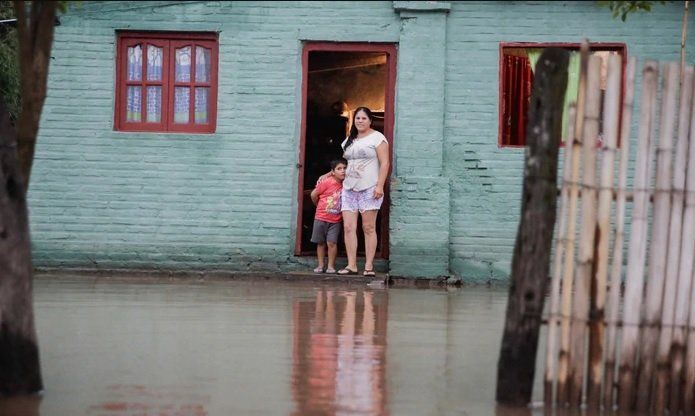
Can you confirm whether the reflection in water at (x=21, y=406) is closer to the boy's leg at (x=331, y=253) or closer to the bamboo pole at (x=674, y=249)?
the bamboo pole at (x=674, y=249)

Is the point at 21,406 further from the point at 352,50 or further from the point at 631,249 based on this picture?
the point at 352,50

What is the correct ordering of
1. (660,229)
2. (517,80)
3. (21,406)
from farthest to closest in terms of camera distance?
(517,80) < (660,229) < (21,406)

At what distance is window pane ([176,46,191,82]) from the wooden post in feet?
30.7

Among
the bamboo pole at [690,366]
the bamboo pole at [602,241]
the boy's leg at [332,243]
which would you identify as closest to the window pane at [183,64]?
the boy's leg at [332,243]

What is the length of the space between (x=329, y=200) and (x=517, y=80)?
2719 mm

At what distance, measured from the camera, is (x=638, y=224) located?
255 inches

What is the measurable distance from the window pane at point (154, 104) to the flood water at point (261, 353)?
10.2 feet

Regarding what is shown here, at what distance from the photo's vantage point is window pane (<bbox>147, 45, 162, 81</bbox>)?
15289mm

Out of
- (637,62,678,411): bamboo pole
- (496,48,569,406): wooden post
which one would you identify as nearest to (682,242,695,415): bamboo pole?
(637,62,678,411): bamboo pole

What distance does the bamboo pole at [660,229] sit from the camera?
646 centimetres

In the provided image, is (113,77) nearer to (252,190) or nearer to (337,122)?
(252,190)

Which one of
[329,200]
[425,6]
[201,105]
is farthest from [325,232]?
[425,6]

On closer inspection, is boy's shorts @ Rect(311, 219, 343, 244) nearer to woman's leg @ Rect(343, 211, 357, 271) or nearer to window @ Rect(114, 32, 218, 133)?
woman's leg @ Rect(343, 211, 357, 271)

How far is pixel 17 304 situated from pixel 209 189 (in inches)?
343
